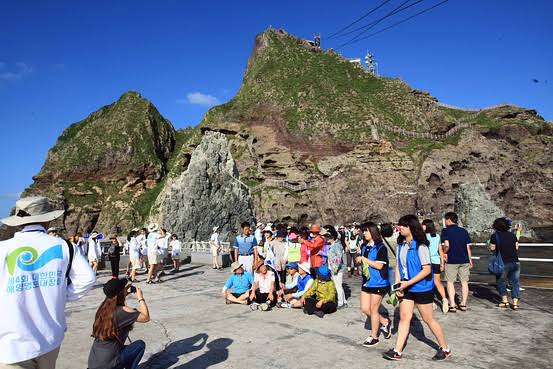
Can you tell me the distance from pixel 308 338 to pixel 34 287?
175 inches

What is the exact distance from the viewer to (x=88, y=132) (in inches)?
2574

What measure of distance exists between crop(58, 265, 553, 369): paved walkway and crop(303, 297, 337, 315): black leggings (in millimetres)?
194

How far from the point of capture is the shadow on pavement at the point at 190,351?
5.29 m

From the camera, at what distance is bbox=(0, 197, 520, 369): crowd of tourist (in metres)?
2.80

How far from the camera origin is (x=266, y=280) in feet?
28.5

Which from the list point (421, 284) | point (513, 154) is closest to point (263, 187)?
point (513, 154)

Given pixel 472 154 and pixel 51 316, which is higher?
pixel 472 154

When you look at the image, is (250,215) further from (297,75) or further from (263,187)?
(297,75)

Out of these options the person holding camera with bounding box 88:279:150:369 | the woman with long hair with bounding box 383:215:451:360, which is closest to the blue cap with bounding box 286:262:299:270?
the woman with long hair with bounding box 383:215:451:360

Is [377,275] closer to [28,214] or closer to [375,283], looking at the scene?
[375,283]

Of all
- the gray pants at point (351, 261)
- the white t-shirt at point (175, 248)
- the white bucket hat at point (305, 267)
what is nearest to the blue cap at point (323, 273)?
the white bucket hat at point (305, 267)

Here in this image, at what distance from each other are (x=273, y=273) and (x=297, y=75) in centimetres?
5819

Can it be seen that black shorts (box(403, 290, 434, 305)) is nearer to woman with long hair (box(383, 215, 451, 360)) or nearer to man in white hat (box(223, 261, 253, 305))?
woman with long hair (box(383, 215, 451, 360))

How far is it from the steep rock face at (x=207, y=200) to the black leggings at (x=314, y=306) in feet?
61.8
